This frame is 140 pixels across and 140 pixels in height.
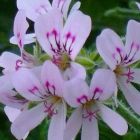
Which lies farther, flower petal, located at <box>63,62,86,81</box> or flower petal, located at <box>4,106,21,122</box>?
flower petal, located at <box>4,106,21,122</box>

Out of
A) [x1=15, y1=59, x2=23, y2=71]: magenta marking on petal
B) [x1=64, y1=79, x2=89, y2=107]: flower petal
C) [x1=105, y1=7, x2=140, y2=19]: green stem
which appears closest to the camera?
[x1=64, y1=79, x2=89, y2=107]: flower petal

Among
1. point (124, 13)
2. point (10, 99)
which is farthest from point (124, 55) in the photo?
point (124, 13)

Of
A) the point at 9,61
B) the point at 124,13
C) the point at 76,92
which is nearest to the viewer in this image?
the point at 76,92

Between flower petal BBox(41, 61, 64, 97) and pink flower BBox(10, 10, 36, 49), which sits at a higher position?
pink flower BBox(10, 10, 36, 49)

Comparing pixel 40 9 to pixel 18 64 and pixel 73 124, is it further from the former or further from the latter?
pixel 73 124

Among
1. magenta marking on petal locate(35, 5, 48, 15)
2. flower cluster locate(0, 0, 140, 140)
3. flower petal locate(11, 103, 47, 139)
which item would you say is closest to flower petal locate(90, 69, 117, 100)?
flower cluster locate(0, 0, 140, 140)

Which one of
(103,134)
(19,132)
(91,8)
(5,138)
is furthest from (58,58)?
(91,8)

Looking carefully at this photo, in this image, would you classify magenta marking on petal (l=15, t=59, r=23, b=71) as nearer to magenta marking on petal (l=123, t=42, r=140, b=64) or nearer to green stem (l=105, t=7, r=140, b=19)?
magenta marking on petal (l=123, t=42, r=140, b=64)

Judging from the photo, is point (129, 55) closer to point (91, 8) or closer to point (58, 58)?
point (58, 58)

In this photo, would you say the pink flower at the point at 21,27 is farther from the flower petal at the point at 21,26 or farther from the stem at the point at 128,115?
the stem at the point at 128,115
